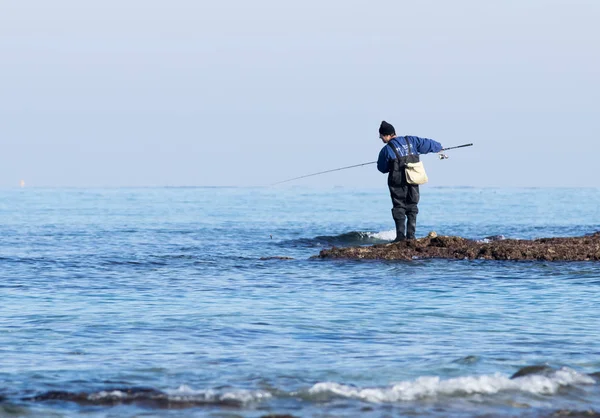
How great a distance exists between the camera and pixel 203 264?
14.8 meters

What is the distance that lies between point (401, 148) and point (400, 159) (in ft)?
0.54

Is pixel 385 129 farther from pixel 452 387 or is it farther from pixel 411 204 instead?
pixel 452 387

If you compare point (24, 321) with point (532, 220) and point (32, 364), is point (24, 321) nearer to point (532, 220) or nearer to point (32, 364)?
point (32, 364)

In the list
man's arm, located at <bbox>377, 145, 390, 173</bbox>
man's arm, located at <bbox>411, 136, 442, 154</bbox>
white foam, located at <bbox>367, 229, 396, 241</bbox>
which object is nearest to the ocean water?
man's arm, located at <bbox>377, 145, 390, 173</bbox>

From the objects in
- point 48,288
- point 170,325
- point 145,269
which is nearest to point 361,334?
point 170,325

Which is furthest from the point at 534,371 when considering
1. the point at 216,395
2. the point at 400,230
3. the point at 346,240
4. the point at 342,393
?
the point at 346,240

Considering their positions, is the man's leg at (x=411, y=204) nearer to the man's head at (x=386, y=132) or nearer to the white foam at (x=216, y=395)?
the man's head at (x=386, y=132)

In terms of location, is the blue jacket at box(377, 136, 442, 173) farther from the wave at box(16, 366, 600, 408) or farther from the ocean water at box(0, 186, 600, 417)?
the wave at box(16, 366, 600, 408)

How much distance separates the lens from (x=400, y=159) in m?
14.1

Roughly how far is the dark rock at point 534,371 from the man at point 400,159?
299 inches

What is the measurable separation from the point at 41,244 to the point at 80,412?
44.4 ft

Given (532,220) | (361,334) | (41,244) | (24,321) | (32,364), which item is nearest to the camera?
(32,364)

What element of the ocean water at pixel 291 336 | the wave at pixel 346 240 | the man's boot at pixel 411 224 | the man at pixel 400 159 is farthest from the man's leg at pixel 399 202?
the wave at pixel 346 240

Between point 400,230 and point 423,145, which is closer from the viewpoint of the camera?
point 423,145
